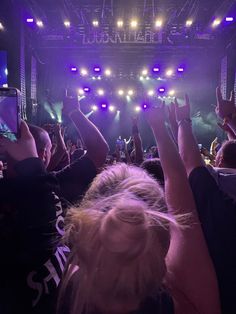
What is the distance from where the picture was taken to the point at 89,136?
5.93 feet

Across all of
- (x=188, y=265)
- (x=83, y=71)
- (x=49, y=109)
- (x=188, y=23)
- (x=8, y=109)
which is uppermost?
(x=188, y=23)

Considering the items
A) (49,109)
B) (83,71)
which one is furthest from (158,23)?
(49,109)

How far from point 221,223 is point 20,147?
2.70 feet

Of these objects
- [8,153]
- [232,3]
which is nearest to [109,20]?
[232,3]

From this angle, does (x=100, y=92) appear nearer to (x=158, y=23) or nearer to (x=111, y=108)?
(x=111, y=108)

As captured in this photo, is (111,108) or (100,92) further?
(111,108)

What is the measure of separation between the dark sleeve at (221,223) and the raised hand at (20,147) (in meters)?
0.62

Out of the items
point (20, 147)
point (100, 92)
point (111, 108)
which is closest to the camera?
point (20, 147)

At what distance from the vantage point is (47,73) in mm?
14320

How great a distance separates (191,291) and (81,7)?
11.4 meters

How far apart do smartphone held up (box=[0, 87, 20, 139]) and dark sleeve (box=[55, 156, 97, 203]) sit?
1.71 ft

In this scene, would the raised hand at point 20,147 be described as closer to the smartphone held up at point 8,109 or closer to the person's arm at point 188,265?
the smartphone held up at point 8,109

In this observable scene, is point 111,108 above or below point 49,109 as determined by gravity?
above

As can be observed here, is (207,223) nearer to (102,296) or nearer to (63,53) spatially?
(102,296)
